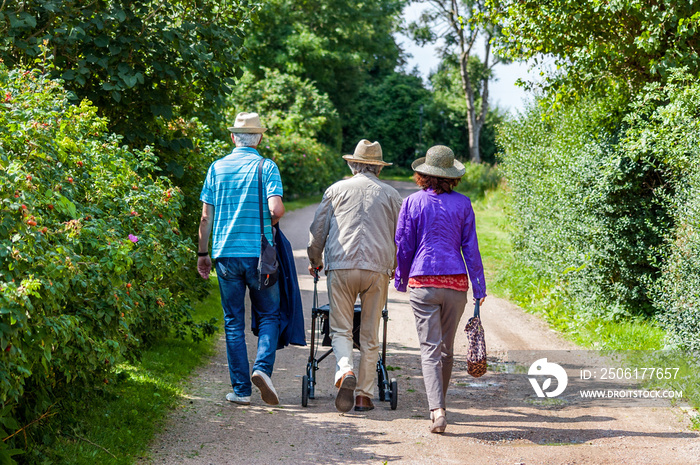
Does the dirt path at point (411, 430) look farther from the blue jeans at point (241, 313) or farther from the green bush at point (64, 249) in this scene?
the green bush at point (64, 249)

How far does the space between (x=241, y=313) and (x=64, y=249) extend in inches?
97.0

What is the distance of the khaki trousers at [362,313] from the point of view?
554cm

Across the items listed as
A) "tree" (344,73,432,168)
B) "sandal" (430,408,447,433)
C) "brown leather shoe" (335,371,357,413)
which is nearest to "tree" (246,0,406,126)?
"tree" (344,73,432,168)

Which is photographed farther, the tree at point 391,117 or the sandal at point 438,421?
the tree at point 391,117

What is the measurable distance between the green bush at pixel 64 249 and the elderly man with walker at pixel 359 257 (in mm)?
1142

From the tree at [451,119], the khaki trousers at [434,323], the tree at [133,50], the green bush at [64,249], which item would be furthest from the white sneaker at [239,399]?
the tree at [451,119]

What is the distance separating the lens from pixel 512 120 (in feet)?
44.6

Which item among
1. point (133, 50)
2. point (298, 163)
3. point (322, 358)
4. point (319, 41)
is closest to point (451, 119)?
point (319, 41)

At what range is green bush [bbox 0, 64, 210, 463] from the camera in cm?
300

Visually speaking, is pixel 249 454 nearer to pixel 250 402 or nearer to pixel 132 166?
pixel 250 402

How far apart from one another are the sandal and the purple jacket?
88 cm

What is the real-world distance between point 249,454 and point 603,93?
6.55 meters

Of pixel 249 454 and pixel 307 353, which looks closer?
pixel 249 454

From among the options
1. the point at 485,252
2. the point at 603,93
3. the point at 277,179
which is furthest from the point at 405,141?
the point at 277,179
